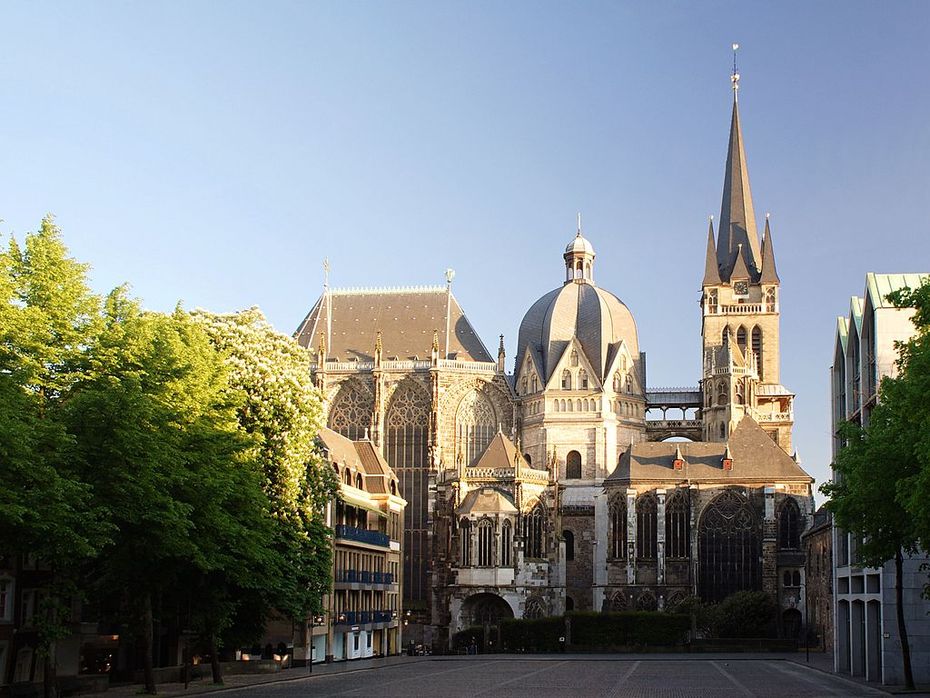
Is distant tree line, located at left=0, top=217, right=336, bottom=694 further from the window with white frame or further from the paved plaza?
the paved plaza

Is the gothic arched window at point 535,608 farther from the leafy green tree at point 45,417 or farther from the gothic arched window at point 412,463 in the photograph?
the leafy green tree at point 45,417

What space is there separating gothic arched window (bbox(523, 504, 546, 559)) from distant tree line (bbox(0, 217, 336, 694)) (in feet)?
143

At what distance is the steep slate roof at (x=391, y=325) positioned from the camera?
111875 millimetres

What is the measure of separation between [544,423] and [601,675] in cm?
4964

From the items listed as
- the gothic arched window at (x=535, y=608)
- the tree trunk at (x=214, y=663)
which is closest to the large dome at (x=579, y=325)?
the gothic arched window at (x=535, y=608)

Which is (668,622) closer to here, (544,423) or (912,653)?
(544,423)

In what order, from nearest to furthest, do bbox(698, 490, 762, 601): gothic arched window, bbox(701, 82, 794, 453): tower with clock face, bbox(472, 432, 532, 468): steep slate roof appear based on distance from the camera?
bbox(698, 490, 762, 601): gothic arched window
bbox(472, 432, 532, 468): steep slate roof
bbox(701, 82, 794, 453): tower with clock face

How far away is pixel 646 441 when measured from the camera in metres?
113

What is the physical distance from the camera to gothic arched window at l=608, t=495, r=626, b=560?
10312 cm

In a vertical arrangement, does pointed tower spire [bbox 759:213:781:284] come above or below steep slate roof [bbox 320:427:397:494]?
above

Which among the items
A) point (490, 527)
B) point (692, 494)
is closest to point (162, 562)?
point (490, 527)

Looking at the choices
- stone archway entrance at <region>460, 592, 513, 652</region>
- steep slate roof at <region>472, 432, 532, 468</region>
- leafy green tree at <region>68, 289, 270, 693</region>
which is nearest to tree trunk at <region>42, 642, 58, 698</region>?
leafy green tree at <region>68, 289, 270, 693</region>

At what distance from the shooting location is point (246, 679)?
55.3 metres

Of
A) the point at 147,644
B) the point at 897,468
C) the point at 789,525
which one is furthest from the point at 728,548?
the point at 147,644
